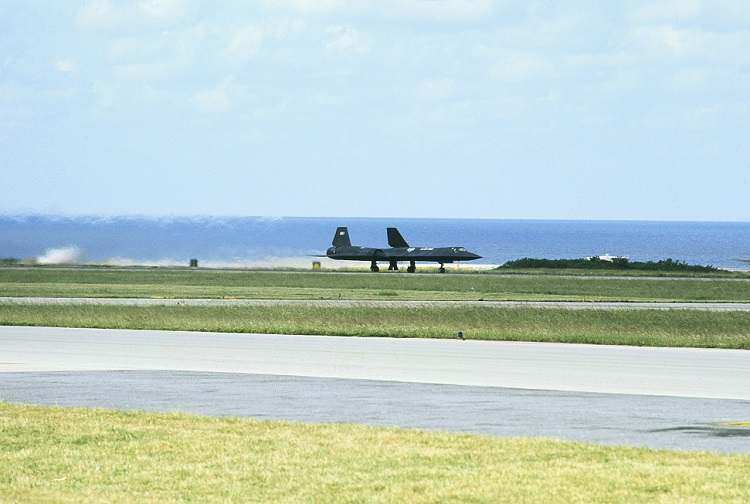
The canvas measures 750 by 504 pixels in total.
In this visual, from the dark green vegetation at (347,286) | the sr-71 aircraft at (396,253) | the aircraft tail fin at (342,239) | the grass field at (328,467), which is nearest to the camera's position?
the grass field at (328,467)

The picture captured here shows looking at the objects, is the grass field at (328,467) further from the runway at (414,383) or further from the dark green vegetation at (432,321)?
the dark green vegetation at (432,321)

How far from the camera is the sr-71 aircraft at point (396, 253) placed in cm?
10912

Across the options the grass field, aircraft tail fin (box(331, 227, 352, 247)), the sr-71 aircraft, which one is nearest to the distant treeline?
the sr-71 aircraft

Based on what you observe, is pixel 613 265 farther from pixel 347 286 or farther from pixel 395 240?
pixel 347 286

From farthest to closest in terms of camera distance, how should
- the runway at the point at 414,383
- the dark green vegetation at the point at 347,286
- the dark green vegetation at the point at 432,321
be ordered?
the dark green vegetation at the point at 347,286
the dark green vegetation at the point at 432,321
the runway at the point at 414,383

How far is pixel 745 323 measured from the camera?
41.6 meters

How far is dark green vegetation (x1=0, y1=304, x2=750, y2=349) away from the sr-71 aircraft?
59.6 m

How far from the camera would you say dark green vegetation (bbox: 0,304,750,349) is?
36.2 meters

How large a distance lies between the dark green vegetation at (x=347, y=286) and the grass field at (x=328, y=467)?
4752cm

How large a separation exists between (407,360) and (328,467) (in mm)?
14498

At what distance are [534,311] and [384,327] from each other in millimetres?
9254

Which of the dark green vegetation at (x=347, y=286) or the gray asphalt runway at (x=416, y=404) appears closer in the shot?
the gray asphalt runway at (x=416, y=404)

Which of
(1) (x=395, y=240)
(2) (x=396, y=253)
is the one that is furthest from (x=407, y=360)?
(1) (x=395, y=240)

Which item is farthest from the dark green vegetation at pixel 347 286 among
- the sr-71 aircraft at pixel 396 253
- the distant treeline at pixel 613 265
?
the distant treeline at pixel 613 265
